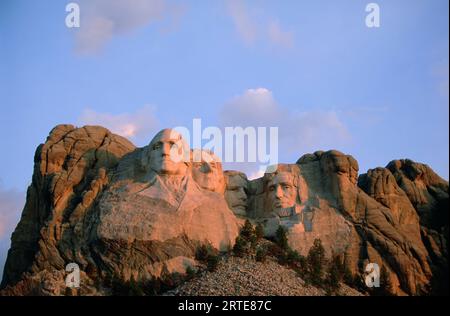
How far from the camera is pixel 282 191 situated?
4862 centimetres

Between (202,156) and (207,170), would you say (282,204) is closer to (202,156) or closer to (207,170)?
(207,170)

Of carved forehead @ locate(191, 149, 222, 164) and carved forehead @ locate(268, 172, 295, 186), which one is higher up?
carved forehead @ locate(191, 149, 222, 164)

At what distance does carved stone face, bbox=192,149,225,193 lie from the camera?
47.8 metres

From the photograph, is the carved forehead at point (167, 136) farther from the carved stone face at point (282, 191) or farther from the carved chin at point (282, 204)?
the carved chin at point (282, 204)

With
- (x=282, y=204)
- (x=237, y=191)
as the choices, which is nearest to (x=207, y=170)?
(x=237, y=191)

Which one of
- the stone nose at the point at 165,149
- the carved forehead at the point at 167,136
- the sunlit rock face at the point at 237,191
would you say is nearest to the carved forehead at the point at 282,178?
the sunlit rock face at the point at 237,191

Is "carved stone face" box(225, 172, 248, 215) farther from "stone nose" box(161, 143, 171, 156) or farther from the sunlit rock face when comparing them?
"stone nose" box(161, 143, 171, 156)

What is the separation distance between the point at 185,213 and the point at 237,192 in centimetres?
529

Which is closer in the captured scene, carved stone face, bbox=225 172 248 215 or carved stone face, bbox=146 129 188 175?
carved stone face, bbox=146 129 188 175

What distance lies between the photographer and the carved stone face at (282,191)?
4844cm

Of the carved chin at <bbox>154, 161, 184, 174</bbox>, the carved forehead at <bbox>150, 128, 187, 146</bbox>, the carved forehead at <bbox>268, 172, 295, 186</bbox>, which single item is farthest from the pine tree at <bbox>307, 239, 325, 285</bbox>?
the carved forehead at <bbox>150, 128, 187, 146</bbox>

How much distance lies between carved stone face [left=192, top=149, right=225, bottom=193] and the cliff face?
78 mm
